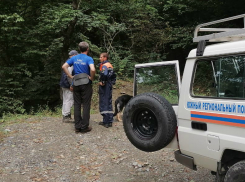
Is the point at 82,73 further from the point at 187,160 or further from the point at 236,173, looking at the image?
the point at 236,173

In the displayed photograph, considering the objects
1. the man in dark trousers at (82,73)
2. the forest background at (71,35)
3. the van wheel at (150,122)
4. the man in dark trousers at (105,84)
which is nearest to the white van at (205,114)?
the van wheel at (150,122)

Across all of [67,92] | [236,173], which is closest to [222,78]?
[236,173]

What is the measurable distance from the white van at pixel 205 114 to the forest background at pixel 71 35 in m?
8.22

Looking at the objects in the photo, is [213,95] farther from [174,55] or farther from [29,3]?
[174,55]

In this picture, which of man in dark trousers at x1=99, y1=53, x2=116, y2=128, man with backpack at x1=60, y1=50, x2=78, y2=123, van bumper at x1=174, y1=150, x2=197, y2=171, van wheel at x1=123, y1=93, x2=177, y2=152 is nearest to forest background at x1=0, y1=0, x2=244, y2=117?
man with backpack at x1=60, y1=50, x2=78, y2=123

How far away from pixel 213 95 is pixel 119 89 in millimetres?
10084

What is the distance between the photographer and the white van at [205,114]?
279cm

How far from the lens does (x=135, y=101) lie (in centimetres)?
367

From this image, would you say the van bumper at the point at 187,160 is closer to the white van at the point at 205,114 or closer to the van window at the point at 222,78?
the white van at the point at 205,114

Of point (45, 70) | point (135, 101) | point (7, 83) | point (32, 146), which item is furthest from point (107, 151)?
point (45, 70)

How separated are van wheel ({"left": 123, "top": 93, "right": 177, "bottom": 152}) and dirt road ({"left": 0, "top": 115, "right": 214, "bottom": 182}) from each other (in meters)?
1.17

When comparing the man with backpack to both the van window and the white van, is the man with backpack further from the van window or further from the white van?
the van window

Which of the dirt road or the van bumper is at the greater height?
the van bumper

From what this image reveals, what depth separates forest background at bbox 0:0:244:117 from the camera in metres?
12.1
